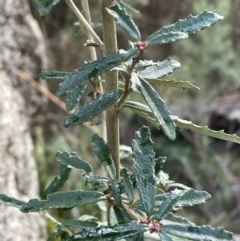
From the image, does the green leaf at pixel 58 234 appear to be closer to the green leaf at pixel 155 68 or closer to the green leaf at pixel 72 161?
the green leaf at pixel 72 161

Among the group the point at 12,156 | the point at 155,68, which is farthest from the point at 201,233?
the point at 12,156

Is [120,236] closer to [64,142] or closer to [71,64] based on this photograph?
[64,142]

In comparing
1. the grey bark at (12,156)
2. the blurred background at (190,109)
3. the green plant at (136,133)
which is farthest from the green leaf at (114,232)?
the blurred background at (190,109)

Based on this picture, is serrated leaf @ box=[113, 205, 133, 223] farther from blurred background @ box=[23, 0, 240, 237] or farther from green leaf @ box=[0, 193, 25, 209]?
Answer: blurred background @ box=[23, 0, 240, 237]

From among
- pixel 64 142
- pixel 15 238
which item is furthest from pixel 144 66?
pixel 64 142

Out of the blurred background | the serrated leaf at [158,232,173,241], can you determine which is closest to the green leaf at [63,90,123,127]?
the serrated leaf at [158,232,173,241]

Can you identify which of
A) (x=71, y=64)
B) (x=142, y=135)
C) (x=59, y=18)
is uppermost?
(x=59, y=18)
